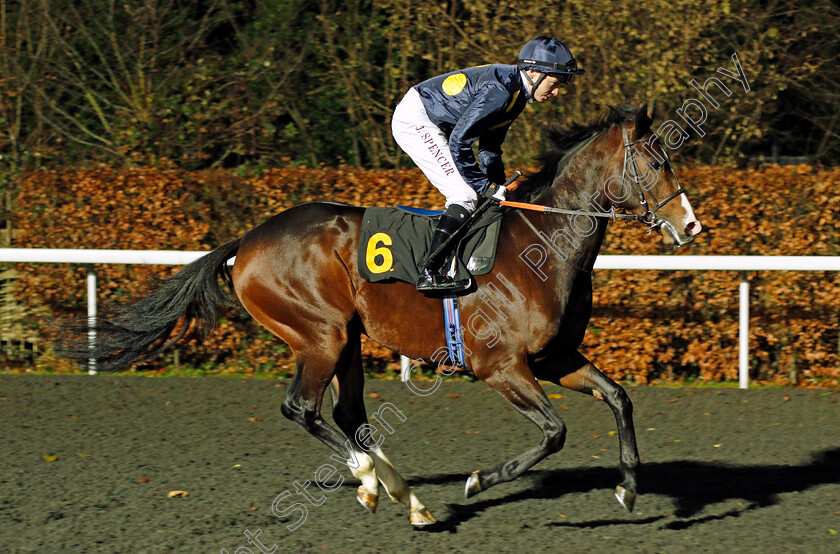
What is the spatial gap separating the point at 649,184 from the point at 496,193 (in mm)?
697

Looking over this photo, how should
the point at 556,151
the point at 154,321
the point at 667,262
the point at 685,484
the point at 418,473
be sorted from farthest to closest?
the point at 667,262
the point at 418,473
the point at 154,321
the point at 685,484
the point at 556,151

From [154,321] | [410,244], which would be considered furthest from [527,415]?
[154,321]

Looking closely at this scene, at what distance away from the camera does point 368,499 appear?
168 inches

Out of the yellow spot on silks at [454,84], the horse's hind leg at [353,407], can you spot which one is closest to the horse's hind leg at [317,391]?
the horse's hind leg at [353,407]

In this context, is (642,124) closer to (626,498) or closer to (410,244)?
(410,244)

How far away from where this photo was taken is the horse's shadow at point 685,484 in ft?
13.9

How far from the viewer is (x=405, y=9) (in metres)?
9.25

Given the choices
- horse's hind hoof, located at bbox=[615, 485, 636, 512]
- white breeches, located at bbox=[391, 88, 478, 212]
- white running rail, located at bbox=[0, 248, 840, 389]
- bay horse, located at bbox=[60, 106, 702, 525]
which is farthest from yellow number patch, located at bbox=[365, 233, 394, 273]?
white running rail, located at bbox=[0, 248, 840, 389]

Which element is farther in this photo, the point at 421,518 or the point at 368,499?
the point at 368,499

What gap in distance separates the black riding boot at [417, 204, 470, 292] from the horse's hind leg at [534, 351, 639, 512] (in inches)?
22.0

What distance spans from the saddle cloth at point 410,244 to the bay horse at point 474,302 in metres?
0.07

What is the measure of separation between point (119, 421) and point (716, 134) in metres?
6.01

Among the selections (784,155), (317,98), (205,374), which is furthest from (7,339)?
(784,155)

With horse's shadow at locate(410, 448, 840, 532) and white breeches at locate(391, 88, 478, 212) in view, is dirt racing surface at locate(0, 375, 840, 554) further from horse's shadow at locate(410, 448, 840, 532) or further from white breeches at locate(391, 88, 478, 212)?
white breeches at locate(391, 88, 478, 212)
